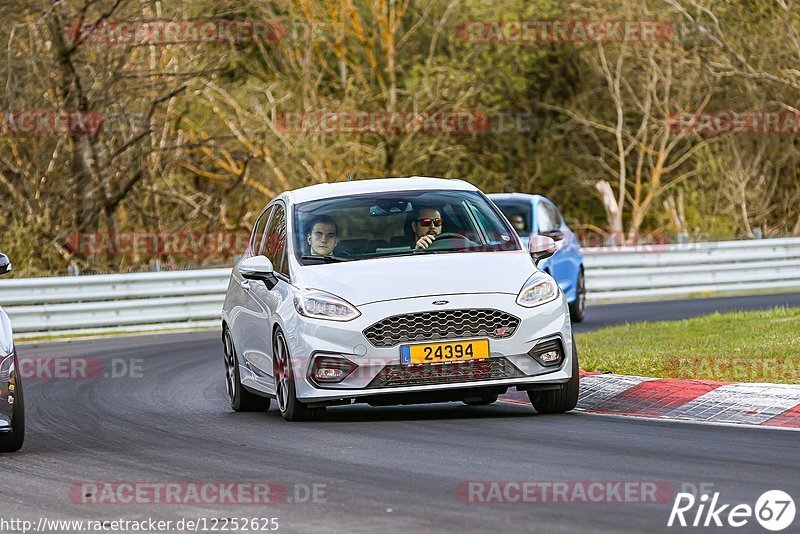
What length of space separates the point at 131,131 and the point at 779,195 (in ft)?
60.3

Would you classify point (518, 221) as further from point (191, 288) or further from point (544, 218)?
point (191, 288)

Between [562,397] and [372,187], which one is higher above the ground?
[372,187]

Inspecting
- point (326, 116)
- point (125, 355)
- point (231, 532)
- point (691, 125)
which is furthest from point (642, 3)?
point (231, 532)

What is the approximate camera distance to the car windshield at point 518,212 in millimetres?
21203

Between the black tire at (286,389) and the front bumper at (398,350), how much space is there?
20 cm

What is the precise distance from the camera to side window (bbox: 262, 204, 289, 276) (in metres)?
11.7

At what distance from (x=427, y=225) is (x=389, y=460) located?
10.4 ft

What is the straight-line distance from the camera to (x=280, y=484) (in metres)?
8.10

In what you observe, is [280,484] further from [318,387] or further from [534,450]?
[318,387]

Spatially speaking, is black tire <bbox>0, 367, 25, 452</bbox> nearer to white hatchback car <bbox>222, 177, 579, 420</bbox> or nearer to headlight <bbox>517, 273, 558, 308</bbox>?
white hatchback car <bbox>222, 177, 579, 420</bbox>

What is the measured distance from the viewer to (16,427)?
32.4 feet

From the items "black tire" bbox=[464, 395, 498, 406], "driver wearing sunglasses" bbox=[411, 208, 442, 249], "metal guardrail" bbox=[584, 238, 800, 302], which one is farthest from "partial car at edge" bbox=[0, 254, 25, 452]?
"metal guardrail" bbox=[584, 238, 800, 302]

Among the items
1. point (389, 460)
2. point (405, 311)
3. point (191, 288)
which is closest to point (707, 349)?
point (405, 311)

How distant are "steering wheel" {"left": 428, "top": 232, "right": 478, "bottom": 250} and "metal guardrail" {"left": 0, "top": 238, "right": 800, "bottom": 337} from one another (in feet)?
43.2
